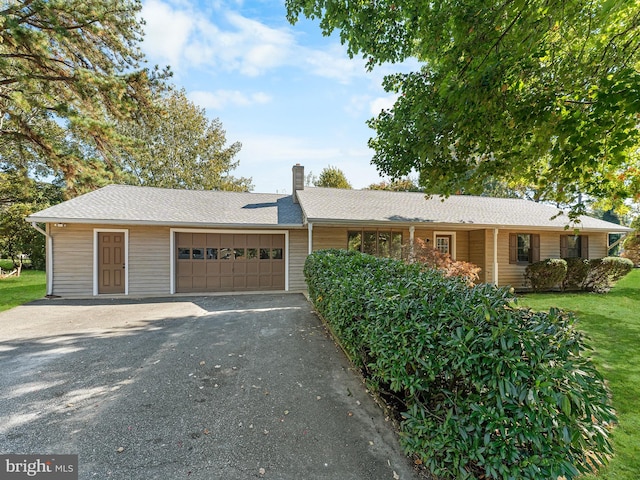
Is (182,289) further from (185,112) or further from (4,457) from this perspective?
(185,112)

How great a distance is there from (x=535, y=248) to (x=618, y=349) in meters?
8.02

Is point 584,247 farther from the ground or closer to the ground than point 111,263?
farther from the ground

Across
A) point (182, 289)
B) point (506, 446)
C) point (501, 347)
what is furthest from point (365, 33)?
point (182, 289)

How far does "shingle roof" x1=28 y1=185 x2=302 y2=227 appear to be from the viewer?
9.02m

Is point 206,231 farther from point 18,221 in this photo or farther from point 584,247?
point 584,247

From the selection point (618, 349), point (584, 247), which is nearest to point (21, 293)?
point (618, 349)

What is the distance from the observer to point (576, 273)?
11266 millimetres

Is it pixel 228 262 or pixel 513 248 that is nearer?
pixel 228 262

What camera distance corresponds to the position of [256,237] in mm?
10641

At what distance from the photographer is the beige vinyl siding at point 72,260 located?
916 centimetres

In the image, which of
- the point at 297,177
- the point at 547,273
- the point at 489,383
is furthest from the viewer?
the point at 297,177

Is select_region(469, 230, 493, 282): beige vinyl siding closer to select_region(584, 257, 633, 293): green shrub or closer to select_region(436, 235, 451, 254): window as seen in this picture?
select_region(436, 235, 451, 254): window

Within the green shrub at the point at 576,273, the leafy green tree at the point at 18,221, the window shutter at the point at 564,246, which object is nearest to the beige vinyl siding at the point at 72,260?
the leafy green tree at the point at 18,221

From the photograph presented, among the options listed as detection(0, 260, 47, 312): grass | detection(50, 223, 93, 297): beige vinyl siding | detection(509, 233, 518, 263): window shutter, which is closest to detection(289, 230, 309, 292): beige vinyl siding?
detection(50, 223, 93, 297): beige vinyl siding
